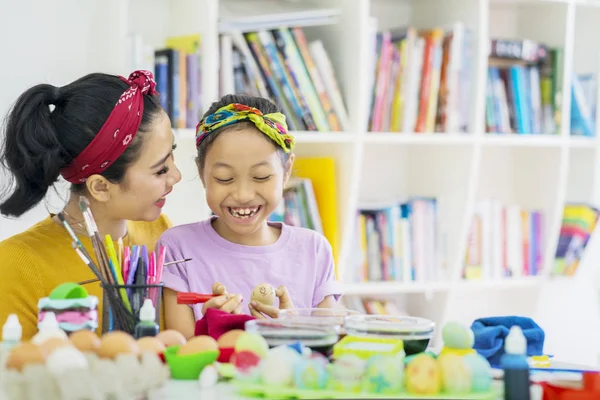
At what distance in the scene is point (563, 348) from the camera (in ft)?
10.5

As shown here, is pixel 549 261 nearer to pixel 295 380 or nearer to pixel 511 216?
pixel 511 216

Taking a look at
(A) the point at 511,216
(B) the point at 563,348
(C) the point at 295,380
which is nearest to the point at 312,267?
(C) the point at 295,380

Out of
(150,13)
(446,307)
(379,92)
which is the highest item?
(150,13)

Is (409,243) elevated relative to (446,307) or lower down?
elevated

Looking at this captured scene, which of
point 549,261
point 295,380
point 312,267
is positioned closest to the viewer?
point 295,380

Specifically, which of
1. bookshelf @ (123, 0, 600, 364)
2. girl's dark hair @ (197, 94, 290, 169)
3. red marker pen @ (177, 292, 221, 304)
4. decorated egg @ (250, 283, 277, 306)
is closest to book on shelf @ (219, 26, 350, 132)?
bookshelf @ (123, 0, 600, 364)

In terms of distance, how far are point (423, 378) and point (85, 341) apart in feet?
1.12

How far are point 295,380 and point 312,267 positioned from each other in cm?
88

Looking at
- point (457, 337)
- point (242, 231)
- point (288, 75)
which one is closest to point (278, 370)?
point (457, 337)

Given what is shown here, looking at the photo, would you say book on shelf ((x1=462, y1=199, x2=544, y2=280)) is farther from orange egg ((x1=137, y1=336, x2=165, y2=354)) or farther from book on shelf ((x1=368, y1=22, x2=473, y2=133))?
orange egg ((x1=137, y1=336, x2=165, y2=354))

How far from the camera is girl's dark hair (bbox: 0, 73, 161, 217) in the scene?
1560 mm

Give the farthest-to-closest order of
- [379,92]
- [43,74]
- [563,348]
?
[563,348] → [379,92] → [43,74]

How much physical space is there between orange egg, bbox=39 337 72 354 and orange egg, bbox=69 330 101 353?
1cm

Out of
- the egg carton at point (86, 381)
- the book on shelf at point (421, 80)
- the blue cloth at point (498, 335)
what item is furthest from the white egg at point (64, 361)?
the book on shelf at point (421, 80)
